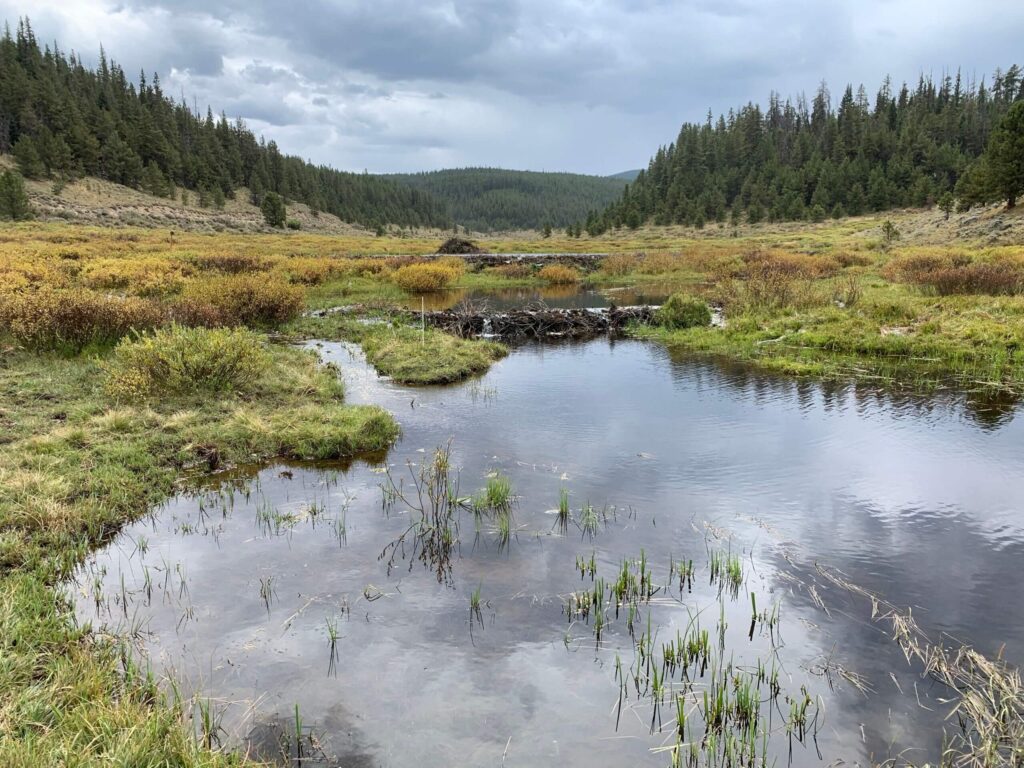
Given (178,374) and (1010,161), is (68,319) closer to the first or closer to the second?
(178,374)

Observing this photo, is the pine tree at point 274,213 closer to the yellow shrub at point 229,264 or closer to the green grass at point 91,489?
the yellow shrub at point 229,264

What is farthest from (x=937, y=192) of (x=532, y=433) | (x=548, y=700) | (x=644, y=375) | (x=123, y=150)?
(x=123, y=150)

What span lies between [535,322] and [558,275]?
20.8 metres

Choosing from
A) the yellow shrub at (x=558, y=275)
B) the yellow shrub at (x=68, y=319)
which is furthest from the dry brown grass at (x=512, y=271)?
the yellow shrub at (x=68, y=319)

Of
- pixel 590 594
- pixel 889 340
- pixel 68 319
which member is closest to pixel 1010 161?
pixel 889 340

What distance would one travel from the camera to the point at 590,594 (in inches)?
248

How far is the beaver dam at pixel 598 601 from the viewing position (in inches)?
181

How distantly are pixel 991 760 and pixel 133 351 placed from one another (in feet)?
44.1

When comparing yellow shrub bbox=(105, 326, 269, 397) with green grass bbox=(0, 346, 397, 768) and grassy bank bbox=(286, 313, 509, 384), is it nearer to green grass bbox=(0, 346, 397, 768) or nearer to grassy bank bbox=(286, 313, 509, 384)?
green grass bbox=(0, 346, 397, 768)

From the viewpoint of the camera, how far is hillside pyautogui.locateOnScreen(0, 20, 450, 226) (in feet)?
310

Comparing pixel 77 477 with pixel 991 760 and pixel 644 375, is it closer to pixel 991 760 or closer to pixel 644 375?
pixel 991 760

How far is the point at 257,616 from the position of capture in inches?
237

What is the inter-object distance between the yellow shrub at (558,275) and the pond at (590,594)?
33678mm

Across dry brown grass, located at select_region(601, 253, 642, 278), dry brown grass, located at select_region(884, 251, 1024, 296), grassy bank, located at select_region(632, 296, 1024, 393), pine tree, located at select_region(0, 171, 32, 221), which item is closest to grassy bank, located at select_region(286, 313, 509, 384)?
grassy bank, located at select_region(632, 296, 1024, 393)
